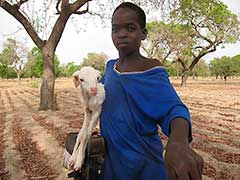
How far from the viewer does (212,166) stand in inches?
224

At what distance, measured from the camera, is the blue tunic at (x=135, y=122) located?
1.31 meters

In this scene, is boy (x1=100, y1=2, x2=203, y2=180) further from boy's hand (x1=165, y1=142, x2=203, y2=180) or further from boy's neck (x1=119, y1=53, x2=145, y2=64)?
boy's hand (x1=165, y1=142, x2=203, y2=180)

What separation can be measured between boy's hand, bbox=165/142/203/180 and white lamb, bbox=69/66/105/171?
1.90ft

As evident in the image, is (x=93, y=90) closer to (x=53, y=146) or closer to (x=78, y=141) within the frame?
(x=78, y=141)

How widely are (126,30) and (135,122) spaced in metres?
0.43

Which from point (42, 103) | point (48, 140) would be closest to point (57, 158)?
point (48, 140)

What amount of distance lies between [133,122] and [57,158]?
4.99 meters

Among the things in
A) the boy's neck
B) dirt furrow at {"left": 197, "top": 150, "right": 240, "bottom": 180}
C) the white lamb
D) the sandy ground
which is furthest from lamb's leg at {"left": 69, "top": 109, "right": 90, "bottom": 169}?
dirt furrow at {"left": 197, "top": 150, "right": 240, "bottom": 180}

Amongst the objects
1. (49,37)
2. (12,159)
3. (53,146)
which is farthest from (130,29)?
(49,37)

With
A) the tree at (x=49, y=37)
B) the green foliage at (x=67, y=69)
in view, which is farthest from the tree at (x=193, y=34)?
the green foliage at (x=67, y=69)

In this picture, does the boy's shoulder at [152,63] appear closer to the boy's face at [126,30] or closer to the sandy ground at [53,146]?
the boy's face at [126,30]

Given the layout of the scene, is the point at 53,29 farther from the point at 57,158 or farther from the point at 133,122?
the point at 133,122

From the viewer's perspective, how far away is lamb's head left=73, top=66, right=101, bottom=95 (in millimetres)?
1442

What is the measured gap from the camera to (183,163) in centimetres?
89
